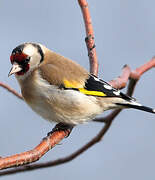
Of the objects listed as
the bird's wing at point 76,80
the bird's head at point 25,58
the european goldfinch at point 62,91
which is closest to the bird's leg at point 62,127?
the european goldfinch at point 62,91

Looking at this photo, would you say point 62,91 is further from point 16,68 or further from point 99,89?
point 16,68

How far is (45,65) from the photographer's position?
2783 millimetres

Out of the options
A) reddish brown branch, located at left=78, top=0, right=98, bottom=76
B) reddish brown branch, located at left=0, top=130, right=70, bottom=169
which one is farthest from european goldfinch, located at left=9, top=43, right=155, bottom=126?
reddish brown branch, located at left=0, top=130, right=70, bottom=169

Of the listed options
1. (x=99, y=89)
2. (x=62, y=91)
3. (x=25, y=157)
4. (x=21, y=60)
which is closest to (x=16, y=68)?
(x=21, y=60)

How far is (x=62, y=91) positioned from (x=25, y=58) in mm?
405

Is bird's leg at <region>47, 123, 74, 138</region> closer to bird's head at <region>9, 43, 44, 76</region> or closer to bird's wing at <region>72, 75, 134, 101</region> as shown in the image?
bird's wing at <region>72, 75, 134, 101</region>

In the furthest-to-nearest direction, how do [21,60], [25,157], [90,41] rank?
[90,41] → [21,60] → [25,157]

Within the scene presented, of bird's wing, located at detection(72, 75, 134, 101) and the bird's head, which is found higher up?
the bird's head

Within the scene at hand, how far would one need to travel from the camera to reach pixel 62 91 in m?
2.66

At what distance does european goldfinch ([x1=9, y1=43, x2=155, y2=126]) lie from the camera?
2.64 metres

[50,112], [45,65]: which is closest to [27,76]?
[45,65]

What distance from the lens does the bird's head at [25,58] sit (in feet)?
8.93

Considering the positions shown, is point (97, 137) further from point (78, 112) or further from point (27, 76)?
point (27, 76)

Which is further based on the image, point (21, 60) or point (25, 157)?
point (21, 60)
